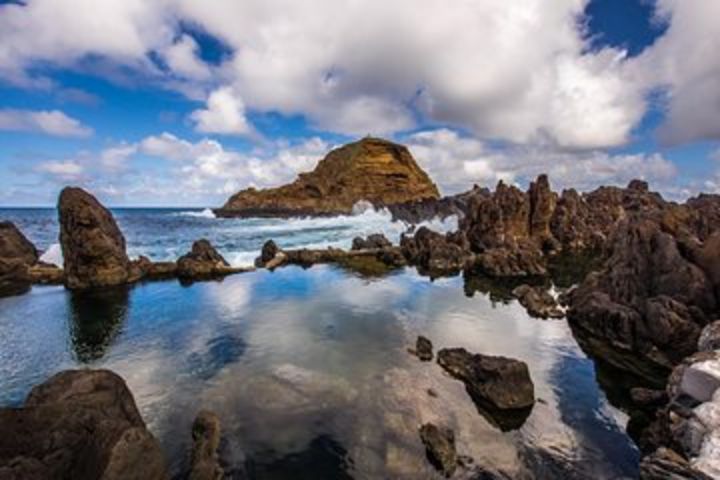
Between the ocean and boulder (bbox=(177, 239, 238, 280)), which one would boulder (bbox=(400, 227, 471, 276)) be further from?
boulder (bbox=(177, 239, 238, 280))

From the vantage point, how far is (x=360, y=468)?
60.0 feet

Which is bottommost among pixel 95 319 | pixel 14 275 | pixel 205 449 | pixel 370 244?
pixel 95 319

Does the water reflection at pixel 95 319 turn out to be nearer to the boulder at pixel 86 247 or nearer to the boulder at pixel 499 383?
the boulder at pixel 86 247

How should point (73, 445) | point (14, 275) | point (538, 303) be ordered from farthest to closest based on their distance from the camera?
point (14, 275), point (538, 303), point (73, 445)

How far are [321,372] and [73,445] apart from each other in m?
16.0

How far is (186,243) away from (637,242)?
81.9 metres

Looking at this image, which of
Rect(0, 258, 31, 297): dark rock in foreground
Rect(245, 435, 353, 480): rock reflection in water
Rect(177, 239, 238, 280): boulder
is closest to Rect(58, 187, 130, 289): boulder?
Rect(0, 258, 31, 297): dark rock in foreground

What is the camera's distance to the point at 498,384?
80.5 ft

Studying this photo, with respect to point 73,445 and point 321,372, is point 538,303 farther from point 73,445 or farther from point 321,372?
point 73,445

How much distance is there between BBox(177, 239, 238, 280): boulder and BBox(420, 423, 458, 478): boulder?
45.9 meters

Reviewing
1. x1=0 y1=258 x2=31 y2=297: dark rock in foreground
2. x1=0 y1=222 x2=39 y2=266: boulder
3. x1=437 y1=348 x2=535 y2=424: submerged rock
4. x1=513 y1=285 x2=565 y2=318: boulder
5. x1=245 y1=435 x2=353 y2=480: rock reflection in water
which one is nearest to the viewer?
x1=245 y1=435 x2=353 y2=480: rock reflection in water

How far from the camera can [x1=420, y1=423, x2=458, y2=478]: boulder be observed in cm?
1825

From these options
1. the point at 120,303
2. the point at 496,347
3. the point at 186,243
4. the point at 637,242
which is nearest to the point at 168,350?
the point at 120,303

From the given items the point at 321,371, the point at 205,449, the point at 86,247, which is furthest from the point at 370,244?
the point at 205,449
